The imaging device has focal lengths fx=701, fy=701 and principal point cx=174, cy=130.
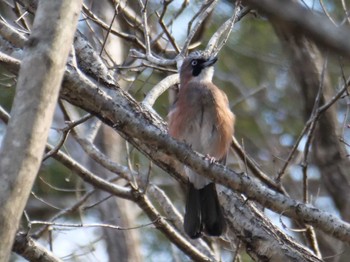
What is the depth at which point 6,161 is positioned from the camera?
2.33 m

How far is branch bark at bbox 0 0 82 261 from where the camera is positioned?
2.32 m

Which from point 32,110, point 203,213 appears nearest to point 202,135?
point 203,213

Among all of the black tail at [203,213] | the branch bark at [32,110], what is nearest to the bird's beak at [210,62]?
the black tail at [203,213]

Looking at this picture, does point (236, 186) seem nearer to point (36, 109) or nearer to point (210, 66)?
point (36, 109)

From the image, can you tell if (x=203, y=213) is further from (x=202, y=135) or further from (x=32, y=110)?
(x=32, y=110)

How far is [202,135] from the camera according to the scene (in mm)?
5414

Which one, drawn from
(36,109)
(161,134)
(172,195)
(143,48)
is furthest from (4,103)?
(36,109)

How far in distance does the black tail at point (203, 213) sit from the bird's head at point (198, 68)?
1.02 meters

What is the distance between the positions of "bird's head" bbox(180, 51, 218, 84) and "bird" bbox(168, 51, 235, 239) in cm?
22

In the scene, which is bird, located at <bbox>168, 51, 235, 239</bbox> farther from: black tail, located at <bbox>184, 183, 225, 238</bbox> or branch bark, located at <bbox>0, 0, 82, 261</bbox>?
branch bark, located at <bbox>0, 0, 82, 261</bbox>

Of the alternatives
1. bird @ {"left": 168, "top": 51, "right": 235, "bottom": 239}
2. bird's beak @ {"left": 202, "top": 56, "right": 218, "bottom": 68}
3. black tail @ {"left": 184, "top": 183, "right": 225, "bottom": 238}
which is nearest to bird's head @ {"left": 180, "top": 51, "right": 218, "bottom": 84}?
bird's beak @ {"left": 202, "top": 56, "right": 218, "bottom": 68}

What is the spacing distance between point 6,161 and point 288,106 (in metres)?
7.35

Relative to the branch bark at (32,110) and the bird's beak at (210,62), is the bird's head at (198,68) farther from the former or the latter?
the branch bark at (32,110)

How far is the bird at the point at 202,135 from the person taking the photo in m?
5.19
